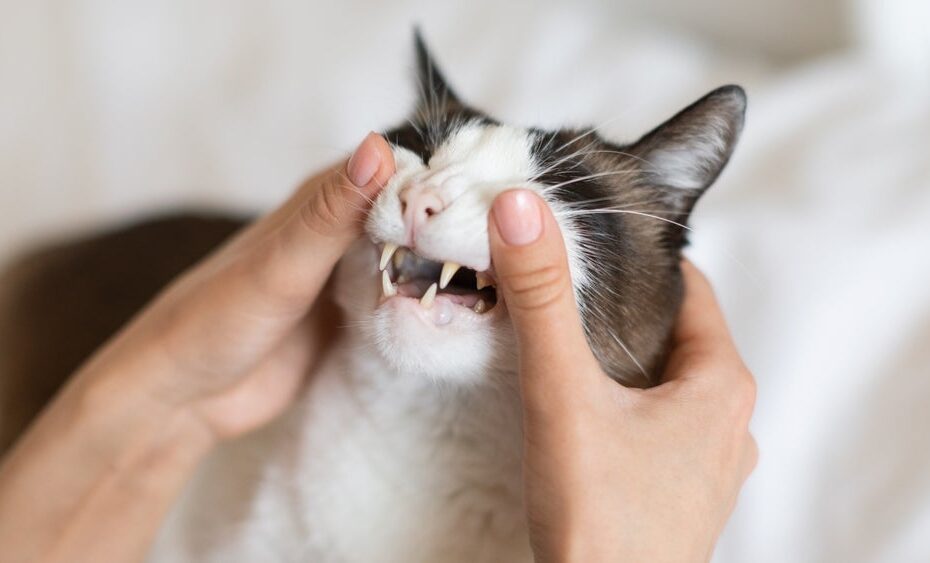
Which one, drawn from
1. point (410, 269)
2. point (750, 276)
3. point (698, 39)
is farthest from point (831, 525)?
point (698, 39)

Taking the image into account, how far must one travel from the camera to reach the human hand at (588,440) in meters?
0.77

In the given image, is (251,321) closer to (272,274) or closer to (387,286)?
(272,274)

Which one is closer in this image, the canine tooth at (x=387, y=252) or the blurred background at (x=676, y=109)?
the canine tooth at (x=387, y=252)

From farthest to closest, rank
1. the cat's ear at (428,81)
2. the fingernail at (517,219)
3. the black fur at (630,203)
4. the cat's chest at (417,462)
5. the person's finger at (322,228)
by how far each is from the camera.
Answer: the cat's ear at (428,81) → the cat's chest at (417,462) → the black fur at (630,203) → the person's finger at (322,228) → the fingernail at (517,219)

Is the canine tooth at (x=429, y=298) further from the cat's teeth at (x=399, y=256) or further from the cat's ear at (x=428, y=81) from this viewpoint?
the cat's ear at (x=428, y=81)

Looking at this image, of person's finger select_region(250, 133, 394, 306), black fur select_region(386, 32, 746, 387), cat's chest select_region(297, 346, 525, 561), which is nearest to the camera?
person's finger select_region(250, 133, 394, 306)

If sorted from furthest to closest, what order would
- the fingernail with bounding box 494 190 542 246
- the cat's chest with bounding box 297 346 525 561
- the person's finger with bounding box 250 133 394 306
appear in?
the cat's chest with bounding box 297 346 525 561
the person's finger with bounding box 250 133 394 306
the fingernail with bounding box 494 190 542 246

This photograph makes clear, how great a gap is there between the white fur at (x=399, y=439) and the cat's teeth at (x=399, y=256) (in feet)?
0.19

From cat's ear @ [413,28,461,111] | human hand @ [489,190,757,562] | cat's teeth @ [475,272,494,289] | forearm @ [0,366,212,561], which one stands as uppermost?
cat's ear @ [413,28,461,111]

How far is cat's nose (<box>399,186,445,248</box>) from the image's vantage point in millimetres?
827

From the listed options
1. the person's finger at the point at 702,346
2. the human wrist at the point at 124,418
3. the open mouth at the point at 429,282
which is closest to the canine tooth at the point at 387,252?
the open mouth at the point at 429,282

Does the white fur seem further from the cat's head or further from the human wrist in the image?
the human wrist

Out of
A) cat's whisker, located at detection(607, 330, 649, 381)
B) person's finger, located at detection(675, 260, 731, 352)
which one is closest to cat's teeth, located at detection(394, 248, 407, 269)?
cat's whisker, located at detection(607, 330, 649, 381)

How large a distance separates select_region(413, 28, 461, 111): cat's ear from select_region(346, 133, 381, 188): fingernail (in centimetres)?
37
